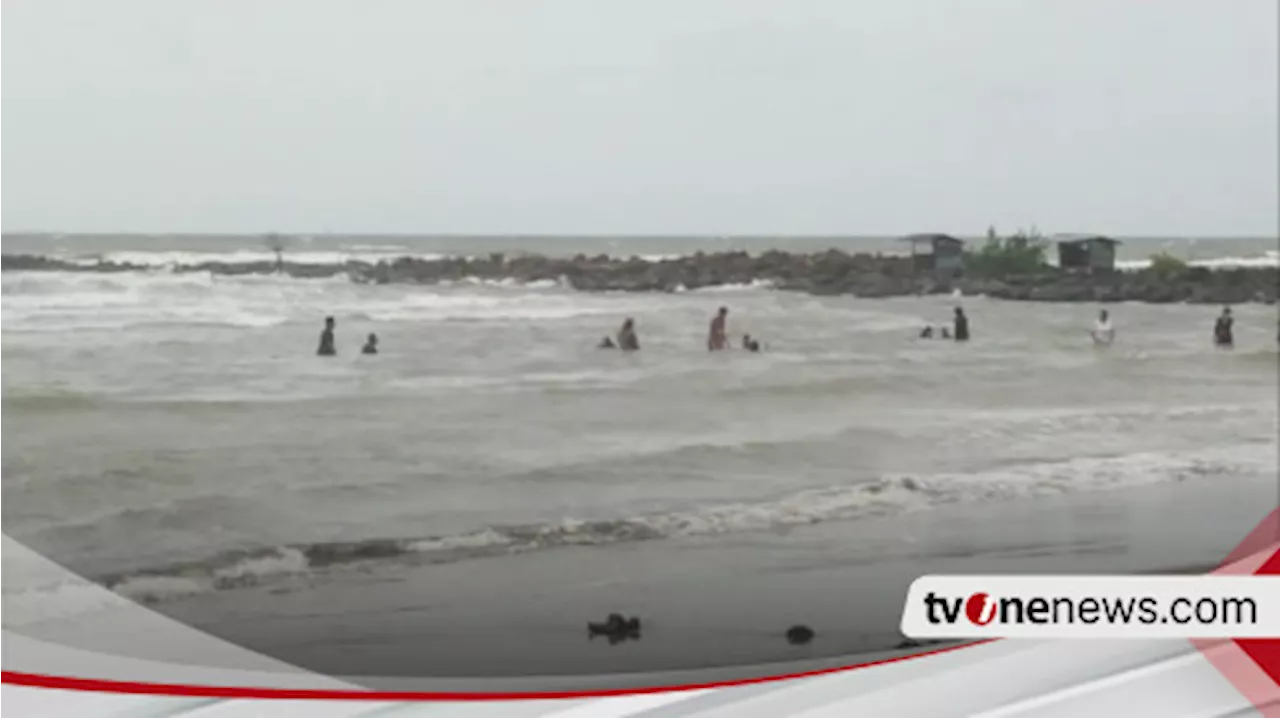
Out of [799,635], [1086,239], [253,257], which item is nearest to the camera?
[253,257]

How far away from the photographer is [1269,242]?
1029 mm

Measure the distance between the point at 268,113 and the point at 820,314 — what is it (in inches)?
17.0

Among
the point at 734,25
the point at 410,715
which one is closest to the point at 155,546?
the point at 410,715

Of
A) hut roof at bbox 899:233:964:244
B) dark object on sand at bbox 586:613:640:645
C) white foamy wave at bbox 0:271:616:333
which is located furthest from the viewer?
hut roof at bbox 899:233:964:244

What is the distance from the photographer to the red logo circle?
2.90 feet

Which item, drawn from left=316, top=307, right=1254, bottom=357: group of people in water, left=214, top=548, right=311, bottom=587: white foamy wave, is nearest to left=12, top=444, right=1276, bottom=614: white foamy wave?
left=214, top=548, right=311, bottom=587: white foamy wave

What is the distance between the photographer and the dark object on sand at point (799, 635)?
2.80 feet

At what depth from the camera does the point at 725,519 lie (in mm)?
858

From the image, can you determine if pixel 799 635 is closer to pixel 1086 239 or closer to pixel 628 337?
pixel 628 337

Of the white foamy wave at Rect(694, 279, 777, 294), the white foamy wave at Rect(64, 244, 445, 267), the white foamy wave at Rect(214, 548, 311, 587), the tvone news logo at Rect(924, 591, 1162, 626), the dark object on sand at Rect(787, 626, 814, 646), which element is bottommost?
the dark object on sand at Rect(787, 626, 814, 646)

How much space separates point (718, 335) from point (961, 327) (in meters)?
0.21

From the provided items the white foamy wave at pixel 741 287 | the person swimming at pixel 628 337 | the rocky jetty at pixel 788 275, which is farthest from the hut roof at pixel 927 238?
the person swimming at pixel 628 337

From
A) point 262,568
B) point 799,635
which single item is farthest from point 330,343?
point 799,635

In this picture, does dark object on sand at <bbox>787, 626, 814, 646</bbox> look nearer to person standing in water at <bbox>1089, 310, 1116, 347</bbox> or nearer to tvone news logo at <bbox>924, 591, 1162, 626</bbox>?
tvone news logo at <bbox>924, 591, 1162, 626</bbox>
